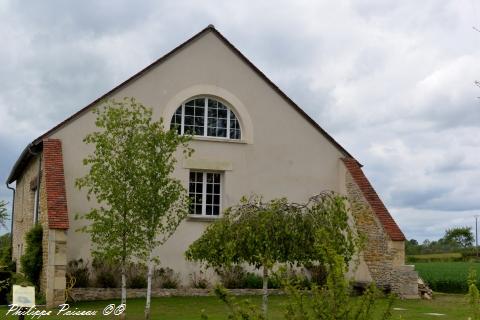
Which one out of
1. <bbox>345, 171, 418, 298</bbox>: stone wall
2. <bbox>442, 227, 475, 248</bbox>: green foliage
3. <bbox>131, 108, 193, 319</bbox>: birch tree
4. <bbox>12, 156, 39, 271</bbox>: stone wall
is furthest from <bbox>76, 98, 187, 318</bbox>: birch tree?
<bbox>442, 227, 475, 248</bbox>: green foliage

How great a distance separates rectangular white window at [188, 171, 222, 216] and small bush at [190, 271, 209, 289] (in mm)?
1940

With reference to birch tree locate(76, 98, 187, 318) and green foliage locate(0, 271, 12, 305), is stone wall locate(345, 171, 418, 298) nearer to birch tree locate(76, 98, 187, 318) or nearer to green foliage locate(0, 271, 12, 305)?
birch tree locate(76, 98, 187, 318)

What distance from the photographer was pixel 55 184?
1805 centimetres

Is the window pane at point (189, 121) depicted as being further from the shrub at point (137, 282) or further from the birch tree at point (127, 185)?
the birch tree at point (127, 185)

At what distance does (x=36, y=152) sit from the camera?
20.6 m

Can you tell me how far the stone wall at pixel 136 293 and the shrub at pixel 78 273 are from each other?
0.23 m

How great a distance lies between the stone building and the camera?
1964 centimetres

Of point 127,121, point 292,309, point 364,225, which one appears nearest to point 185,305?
point 127,121

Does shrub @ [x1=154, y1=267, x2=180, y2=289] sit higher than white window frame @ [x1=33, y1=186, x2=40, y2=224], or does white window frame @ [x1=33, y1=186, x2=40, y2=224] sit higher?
white window frame @ [x1=33, y1=186, x2=40, y2=224]

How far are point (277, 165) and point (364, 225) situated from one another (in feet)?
11.4

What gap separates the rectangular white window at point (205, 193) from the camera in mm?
20934

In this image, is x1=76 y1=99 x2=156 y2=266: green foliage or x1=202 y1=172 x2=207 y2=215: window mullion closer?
x1=76 y1=99 x2=156 y2=266: green foliage

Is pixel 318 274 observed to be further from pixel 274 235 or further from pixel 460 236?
pixel 460 236

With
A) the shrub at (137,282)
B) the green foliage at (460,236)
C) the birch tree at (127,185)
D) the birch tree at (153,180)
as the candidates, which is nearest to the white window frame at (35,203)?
the shrub at (137,282)
